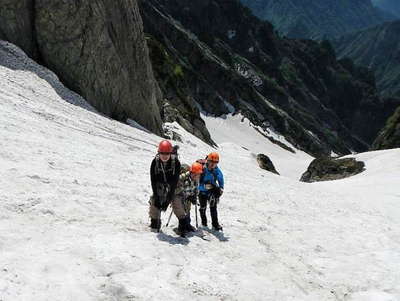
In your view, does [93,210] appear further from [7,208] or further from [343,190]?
[343,190]

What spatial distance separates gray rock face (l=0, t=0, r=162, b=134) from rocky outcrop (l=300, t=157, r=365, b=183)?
91.8ft

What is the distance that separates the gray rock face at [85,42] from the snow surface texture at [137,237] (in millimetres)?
8645

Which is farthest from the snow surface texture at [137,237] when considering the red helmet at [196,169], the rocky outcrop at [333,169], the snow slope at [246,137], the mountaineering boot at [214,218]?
the snow slope at [246,137]

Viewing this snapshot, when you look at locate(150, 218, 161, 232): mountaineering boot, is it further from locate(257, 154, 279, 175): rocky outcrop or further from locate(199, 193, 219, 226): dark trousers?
locate(257, 154, 279, 175): rocky outcrop

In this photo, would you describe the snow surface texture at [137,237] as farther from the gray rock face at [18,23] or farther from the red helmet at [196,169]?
the gray rock face at [18,23]

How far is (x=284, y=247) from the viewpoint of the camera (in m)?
14.4

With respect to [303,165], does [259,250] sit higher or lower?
higher

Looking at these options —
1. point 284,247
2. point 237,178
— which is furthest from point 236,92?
point 284,247

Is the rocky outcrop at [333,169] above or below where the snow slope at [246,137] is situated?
above

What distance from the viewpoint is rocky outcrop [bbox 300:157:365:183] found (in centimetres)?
5292

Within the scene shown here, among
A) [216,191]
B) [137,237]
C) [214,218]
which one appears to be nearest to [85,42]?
[216,191]

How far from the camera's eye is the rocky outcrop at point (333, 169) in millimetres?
52919

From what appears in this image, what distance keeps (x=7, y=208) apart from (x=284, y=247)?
27.5 ft

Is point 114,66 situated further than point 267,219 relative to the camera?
Yes
